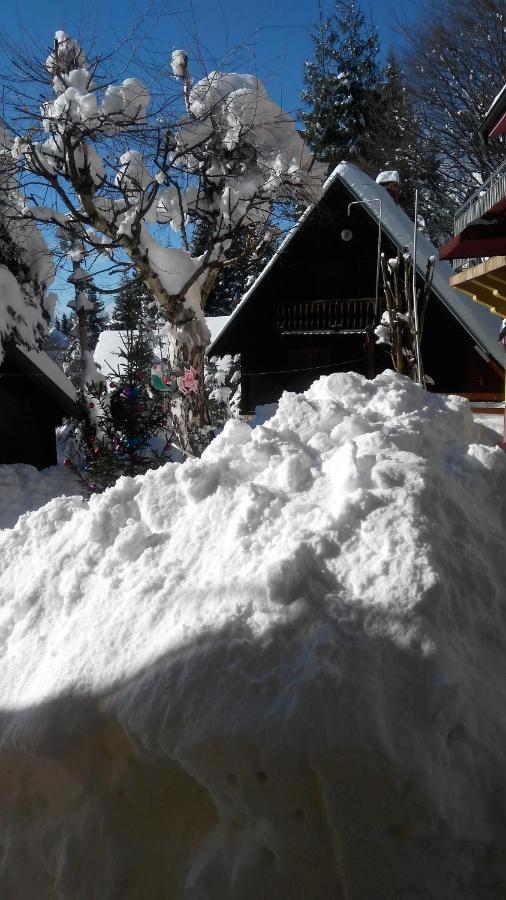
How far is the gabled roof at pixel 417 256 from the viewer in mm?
14789

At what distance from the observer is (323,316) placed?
681 inches

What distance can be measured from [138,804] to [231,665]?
531 mm

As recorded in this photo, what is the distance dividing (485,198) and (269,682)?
9.31m

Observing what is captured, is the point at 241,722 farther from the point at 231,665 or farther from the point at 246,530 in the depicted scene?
the point at 246,530

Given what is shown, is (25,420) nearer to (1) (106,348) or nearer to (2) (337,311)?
(2) (337,311)

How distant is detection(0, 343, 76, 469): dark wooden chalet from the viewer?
12.4 metres

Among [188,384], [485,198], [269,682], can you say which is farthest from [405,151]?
[269,682]

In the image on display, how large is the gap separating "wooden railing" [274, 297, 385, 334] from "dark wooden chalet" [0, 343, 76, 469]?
256 inches

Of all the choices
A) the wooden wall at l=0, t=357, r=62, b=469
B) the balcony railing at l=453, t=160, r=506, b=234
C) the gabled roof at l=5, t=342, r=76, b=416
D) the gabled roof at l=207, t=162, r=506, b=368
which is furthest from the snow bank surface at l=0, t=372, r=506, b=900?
the gabled roof at l=207, t=162, r=506, b=368

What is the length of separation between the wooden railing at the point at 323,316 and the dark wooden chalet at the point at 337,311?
3 cm

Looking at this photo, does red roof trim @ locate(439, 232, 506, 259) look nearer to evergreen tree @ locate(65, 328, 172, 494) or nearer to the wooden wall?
evergreen tree @ locate(65, 328, 172, 494)

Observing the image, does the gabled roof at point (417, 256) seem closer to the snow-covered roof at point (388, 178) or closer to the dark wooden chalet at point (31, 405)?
the snow-covered roof at point (388, 178)

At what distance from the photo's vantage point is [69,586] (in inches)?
111

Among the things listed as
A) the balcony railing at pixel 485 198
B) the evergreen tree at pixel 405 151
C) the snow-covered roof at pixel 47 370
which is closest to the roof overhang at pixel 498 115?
the balcony railing at pixel 485 198
